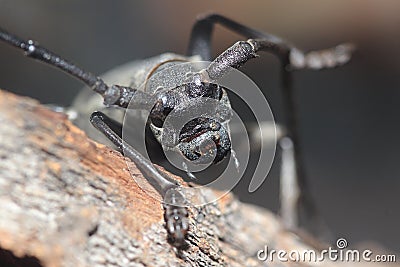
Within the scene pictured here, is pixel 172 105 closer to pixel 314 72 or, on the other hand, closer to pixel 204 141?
pixel 204 141

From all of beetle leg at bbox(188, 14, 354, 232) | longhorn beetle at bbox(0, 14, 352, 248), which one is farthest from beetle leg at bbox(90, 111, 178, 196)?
beetle leg at bbox(188, 14, 354, 232)

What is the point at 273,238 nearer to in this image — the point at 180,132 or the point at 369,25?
the point at 180,132

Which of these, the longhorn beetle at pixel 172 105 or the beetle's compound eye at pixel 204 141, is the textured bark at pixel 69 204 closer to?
the longhorn beetle at pixel 172 105

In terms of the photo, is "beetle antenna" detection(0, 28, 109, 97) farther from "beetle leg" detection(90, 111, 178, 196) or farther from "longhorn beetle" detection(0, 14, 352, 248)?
"beetle leg" detection(90, 111, 178, 196)

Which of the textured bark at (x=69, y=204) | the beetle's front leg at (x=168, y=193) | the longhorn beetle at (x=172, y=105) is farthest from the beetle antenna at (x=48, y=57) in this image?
the textured bark at (x=69, y=204)

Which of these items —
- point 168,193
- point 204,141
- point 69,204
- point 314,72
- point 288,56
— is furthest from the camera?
point 314,72

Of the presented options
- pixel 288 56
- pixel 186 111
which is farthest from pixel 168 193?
pixel 288 56
